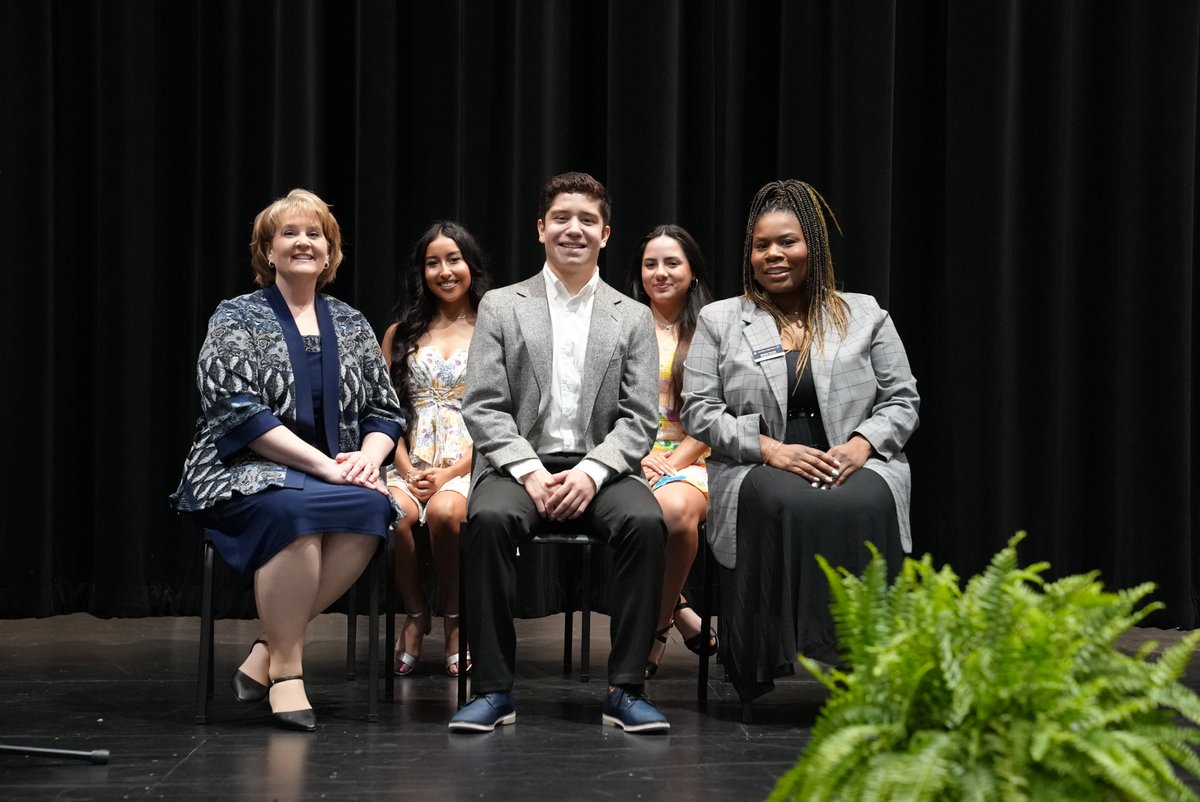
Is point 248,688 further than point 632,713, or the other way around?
point 248,688

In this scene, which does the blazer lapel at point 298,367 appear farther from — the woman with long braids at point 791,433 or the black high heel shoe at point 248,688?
the woman with long braids at point 791,433

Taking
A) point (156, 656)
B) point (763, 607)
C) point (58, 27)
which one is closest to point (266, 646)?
point (156, 656)

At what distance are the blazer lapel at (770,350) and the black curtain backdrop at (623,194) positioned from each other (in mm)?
1293

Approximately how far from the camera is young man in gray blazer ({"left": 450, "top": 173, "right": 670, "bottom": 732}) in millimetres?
2979

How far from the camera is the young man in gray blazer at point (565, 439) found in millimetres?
2979

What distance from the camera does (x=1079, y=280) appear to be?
188 inches

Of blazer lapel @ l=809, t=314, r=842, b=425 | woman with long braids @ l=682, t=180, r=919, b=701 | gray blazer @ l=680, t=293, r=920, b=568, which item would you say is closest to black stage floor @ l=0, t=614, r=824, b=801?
woman with long braids @ l=682, t=180, r=919, b=701

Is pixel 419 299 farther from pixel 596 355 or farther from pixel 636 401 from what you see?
pixel 636 401

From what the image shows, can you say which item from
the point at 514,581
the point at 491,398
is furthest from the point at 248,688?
the point at 491,398

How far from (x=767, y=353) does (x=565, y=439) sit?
1.94ft

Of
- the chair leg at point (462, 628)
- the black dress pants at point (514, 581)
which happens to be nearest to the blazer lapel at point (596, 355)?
the black dress pants at point (514, 581)

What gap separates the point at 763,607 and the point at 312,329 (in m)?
1.37

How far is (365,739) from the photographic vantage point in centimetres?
283

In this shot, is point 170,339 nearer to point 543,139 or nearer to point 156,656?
point 156,656
